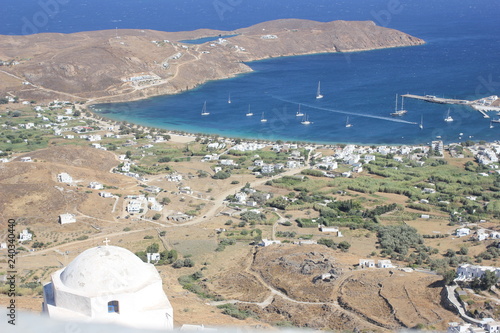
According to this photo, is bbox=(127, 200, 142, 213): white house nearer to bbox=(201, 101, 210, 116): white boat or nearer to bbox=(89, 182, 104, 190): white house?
bbox=(89, 182, 104, 190): white house

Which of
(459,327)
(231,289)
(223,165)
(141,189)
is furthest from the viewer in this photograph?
(223,165)

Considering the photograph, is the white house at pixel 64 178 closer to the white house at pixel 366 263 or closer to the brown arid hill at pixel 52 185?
the brown arid hill at pixel 52 185

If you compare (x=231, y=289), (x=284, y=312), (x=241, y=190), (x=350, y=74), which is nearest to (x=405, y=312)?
(x=284, y=312)

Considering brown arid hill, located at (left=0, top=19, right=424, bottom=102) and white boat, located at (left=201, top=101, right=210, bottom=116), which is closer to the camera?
white boat, located at (left=201, top=101, right=210, bottom=116)

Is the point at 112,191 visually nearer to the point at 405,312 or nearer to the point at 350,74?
the point at 405,312

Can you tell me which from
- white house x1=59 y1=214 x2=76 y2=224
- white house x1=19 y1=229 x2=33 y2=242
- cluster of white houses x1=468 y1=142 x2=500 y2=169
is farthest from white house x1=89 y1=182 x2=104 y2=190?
cluster of white houses x1=468 y1=142 x2=500 y2=169
